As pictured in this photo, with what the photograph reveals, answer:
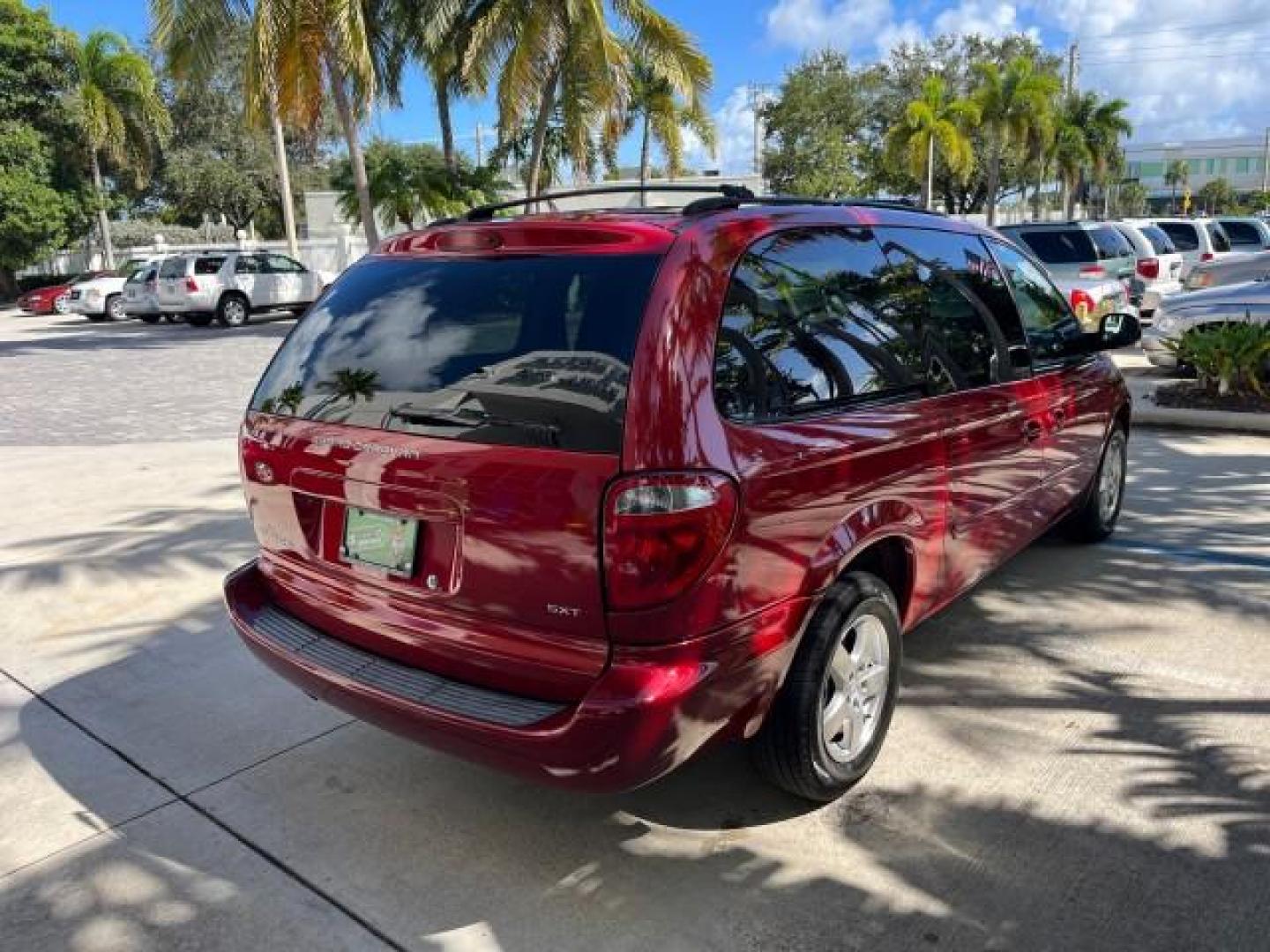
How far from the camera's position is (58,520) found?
6699 millimetres

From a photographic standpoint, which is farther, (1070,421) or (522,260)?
(1070,421)

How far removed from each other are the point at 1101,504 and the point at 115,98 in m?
33.9

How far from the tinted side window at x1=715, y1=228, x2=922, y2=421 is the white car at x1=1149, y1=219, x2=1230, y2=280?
63.2ft

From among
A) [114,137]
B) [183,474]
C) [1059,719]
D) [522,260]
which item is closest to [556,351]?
[522,260]

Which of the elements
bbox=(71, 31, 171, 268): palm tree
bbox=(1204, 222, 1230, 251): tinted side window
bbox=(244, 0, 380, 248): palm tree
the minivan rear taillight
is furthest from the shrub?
the minivan rear taillight

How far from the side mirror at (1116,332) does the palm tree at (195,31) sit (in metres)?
14.5

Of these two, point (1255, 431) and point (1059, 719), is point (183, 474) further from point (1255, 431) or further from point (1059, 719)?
point (1255, 431)

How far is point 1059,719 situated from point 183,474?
21.5 feet

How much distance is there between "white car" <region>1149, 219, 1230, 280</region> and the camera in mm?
20203

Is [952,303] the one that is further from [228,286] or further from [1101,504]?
[228,286]

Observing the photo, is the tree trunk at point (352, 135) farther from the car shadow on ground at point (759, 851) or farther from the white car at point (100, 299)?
the car shadow on ground at point (759, 851)

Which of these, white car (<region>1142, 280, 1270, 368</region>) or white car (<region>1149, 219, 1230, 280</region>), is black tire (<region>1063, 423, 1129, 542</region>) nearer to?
white car (<region>1142, 280, 1270, 368</region>)

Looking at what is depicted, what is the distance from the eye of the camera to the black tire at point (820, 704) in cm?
295

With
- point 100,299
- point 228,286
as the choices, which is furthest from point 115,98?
point 228,286
